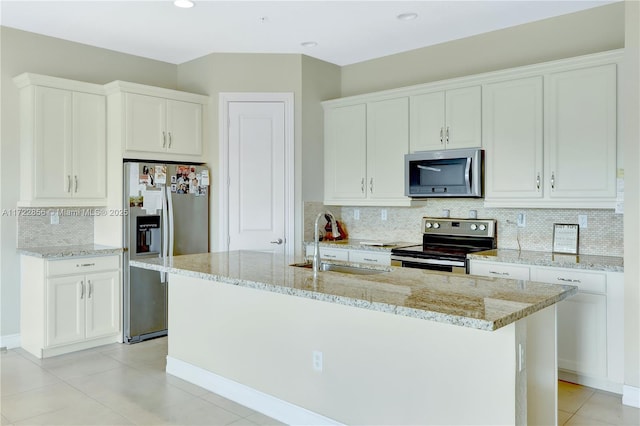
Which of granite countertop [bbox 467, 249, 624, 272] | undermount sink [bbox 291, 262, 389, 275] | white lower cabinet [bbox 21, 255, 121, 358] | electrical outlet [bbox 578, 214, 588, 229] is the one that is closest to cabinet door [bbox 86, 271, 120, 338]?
white lower cabinet [bbox 21, 255, 121, 358]

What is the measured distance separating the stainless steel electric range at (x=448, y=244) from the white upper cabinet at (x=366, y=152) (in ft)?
1.34

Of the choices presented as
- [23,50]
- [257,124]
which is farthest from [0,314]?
[257,124]

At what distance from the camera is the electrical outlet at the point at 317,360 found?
2.67m

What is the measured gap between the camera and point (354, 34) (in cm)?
449

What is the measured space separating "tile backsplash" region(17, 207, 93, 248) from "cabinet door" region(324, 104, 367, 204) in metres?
2.38

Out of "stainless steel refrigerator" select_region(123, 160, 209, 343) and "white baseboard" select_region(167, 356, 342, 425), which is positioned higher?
"stainless steel refrigerator" select_region(123, 160, 209, 343)

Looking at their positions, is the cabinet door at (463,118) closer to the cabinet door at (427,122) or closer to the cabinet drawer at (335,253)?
the cabinet door at (427,122)

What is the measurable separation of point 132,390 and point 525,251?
3.16 meters

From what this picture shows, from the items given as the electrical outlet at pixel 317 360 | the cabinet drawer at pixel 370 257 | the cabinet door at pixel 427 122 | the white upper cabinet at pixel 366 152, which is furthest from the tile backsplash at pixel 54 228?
the cabinet door at pixel 427 122

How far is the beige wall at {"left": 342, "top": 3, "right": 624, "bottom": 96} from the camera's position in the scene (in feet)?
12.5

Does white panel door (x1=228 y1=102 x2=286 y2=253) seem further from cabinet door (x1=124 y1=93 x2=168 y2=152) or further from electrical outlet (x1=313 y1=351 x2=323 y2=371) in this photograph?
electrical outlet (x1=313 y1=351 x2=323 y2=371)

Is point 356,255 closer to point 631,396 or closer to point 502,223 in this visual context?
point 502,223

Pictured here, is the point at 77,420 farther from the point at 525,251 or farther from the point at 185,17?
the point at 525,251

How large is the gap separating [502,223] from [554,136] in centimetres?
90
